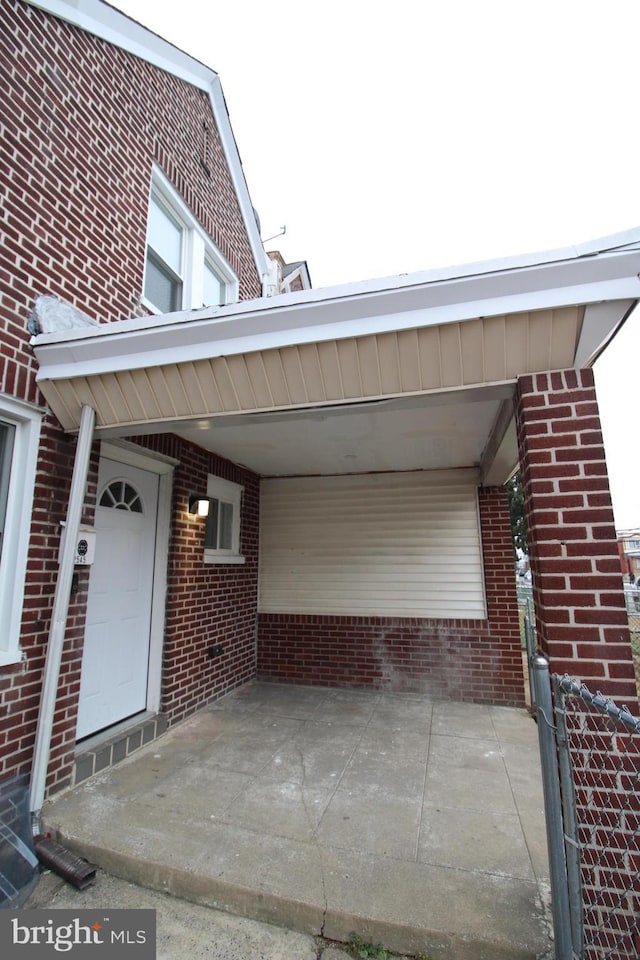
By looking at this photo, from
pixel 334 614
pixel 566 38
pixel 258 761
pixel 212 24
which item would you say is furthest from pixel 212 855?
pixel 212 24

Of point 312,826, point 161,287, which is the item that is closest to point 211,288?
point 161,287

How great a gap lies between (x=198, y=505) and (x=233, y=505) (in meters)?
1.24

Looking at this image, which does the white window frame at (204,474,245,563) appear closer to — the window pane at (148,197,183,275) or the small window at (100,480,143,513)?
the small window at (100,480,143,513)

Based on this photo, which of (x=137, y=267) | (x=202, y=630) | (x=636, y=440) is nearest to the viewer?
(x=137, y=267)

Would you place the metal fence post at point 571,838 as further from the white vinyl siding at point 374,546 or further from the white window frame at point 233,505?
the white vinyl siding at point 374,546

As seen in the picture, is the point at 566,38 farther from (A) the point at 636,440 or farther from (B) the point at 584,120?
(A) the point at 636,440

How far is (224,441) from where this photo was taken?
4.66 meters

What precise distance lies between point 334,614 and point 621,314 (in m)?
4.88

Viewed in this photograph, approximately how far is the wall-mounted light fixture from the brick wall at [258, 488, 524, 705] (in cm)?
239

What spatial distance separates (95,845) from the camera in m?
2.44

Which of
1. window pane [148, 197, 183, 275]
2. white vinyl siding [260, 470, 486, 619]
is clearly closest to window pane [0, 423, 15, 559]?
window pane [148, 197, 183, 275]

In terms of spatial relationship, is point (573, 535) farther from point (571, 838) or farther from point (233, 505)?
point (233, 505)

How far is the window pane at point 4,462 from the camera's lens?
2775 mm

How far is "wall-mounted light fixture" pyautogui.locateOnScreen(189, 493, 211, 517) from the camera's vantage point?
4.56 m
